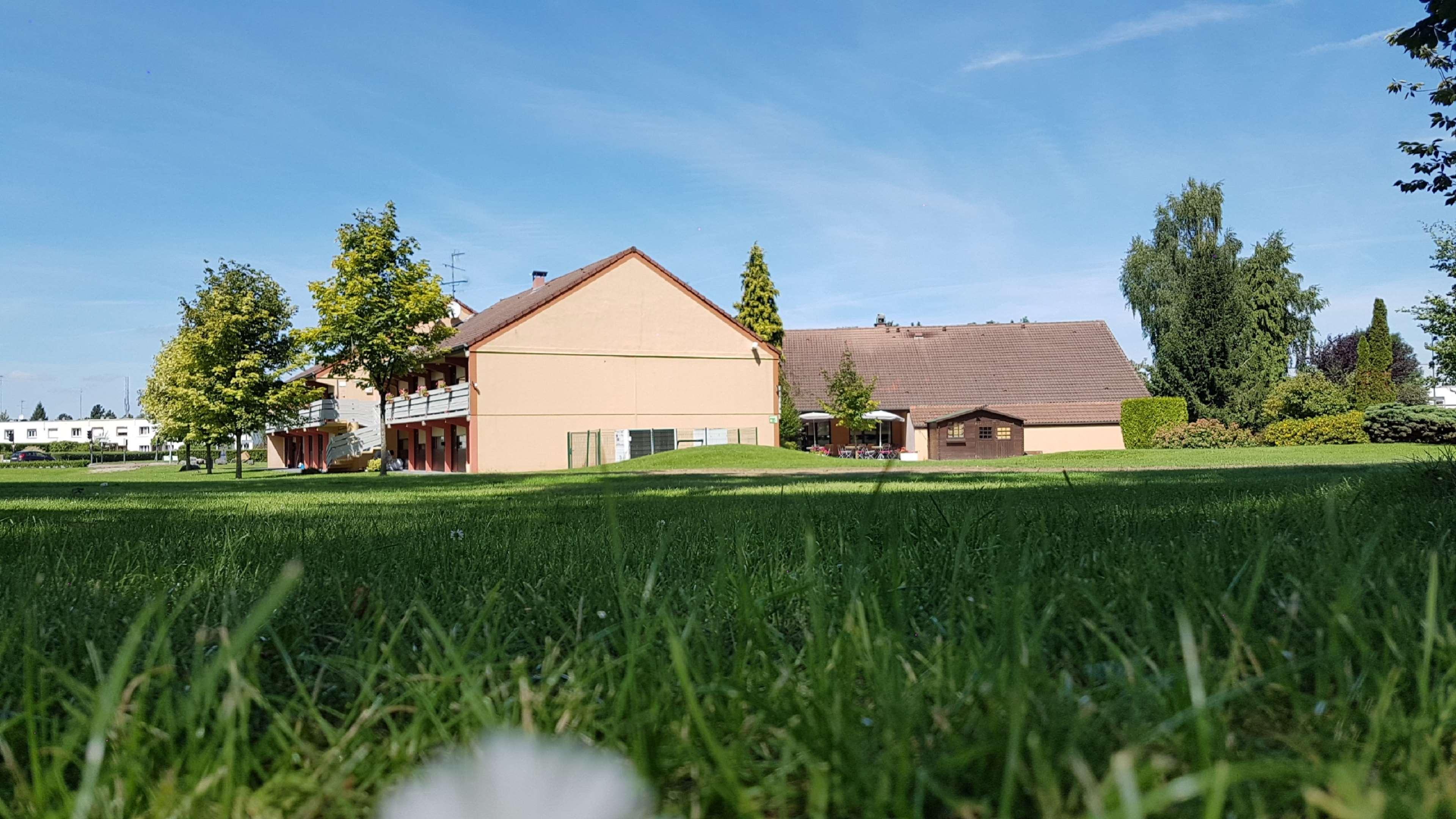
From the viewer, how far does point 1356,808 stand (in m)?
0.59

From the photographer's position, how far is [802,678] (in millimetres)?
1367

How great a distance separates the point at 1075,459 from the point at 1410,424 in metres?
15.2

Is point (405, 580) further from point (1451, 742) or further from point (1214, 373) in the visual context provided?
point (1214, 373)

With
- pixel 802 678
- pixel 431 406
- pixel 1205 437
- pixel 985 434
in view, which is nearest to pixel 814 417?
pixel 985 434

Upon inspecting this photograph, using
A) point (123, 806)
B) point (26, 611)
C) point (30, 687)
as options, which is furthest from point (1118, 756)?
point (26, 611)

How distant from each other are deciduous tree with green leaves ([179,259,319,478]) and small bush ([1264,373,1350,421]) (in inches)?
1528

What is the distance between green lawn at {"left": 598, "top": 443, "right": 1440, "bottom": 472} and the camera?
21.7 meters

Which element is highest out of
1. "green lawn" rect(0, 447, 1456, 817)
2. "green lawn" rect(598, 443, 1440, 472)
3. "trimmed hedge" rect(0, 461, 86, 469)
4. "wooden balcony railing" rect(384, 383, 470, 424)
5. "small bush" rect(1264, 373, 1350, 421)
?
"wooden balcony railing" rect(384, 383, 470, 424)

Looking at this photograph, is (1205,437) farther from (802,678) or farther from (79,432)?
(79,432)

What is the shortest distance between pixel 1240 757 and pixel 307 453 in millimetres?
66436

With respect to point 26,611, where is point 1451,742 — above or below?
below

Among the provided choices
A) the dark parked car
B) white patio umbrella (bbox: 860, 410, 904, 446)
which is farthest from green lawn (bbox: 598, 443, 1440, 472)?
the dark parked car

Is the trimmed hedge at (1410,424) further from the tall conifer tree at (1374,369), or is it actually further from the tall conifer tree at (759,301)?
the tall conifer tree at (759,301)

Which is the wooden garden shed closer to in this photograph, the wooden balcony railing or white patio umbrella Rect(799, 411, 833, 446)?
white patio umbrella Rect(799, 411, 833, 446)
